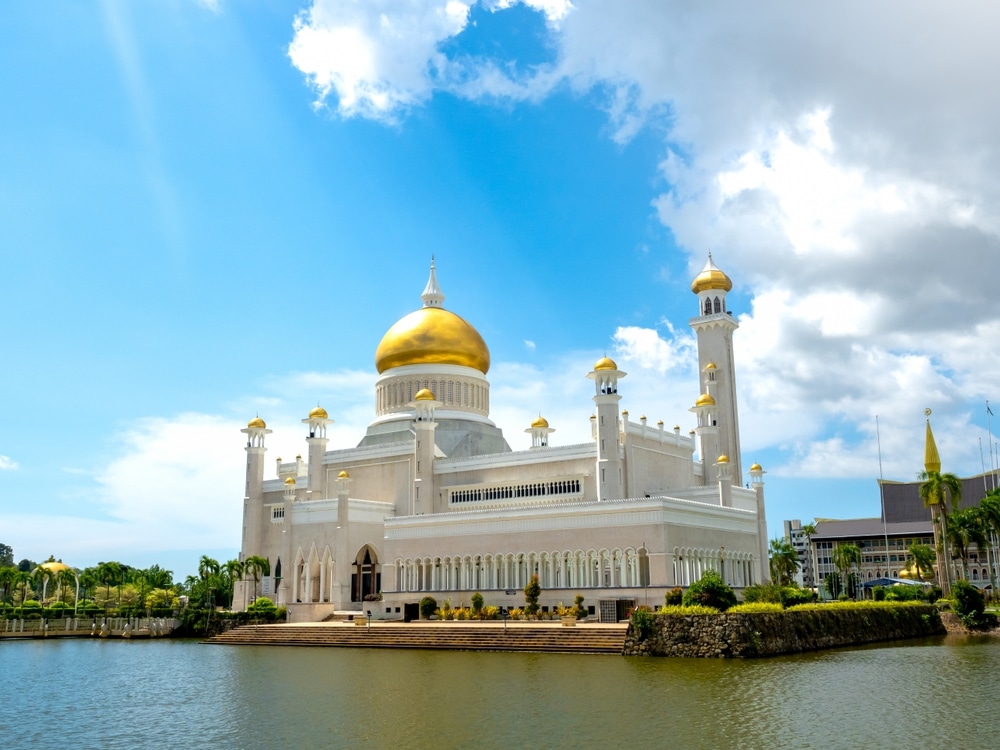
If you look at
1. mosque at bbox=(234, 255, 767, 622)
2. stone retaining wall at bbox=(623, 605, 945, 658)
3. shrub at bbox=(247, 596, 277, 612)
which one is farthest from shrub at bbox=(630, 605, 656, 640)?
shrub at bbox=(247, 596, 277, 612)

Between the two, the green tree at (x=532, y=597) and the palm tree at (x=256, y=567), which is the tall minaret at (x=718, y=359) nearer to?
the green tree at (x=532, y=597)

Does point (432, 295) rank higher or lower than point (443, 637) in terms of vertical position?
higher

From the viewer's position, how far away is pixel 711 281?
55.8 metres

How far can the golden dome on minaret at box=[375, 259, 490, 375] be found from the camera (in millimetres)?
58000

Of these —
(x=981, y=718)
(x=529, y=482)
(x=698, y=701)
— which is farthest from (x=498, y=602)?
(x=981, y=718)

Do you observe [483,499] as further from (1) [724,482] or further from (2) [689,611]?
(2) [689,611]

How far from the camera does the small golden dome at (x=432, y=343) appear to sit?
58.0 m

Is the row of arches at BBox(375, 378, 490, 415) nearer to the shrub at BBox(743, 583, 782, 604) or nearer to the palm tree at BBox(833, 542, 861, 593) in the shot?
the shrub at BBox(743, 583, 782, 604)

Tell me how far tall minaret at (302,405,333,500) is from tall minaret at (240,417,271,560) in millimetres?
3638

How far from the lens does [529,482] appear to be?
5034cm

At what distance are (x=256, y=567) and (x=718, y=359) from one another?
2820 cm

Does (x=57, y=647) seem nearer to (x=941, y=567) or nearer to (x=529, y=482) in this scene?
(x=529, y=482)

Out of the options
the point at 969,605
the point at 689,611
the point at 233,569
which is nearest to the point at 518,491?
the point at 233,569

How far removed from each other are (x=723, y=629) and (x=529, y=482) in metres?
20.0
